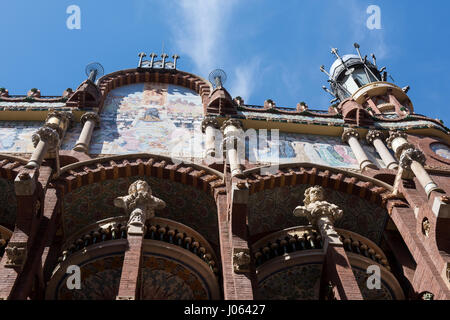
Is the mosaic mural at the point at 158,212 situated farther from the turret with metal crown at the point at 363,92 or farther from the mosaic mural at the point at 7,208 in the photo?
the turret with metal crown at the point at 363,92

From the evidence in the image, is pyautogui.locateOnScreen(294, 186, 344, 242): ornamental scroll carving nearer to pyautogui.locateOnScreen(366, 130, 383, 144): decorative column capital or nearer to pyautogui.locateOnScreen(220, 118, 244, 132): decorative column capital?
pyautogui.locateOnScreen(220, 118, 244, 132): decorative column capital

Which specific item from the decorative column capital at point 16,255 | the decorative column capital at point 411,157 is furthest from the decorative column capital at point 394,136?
the decorative column capital at point 16,255

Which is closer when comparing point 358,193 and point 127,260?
point 127,260

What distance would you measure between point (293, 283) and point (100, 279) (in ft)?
11.7

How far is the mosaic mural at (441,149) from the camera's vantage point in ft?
48.0

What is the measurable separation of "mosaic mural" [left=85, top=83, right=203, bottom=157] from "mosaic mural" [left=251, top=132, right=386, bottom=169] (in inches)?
67.3

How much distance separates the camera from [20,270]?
8.23 meters

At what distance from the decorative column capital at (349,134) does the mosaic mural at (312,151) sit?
158 mm

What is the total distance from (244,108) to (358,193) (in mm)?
5071

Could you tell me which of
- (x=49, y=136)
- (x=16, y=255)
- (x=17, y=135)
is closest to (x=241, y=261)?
(x=16, y=255)
